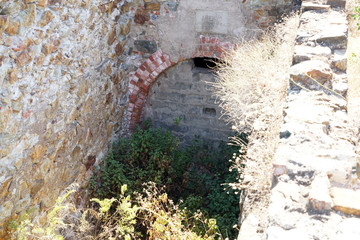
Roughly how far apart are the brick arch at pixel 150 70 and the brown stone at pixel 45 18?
7.63 feet

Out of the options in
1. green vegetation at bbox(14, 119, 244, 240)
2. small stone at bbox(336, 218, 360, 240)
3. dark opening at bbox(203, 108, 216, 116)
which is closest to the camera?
small stone at bbox(336, 218, 360, 240)

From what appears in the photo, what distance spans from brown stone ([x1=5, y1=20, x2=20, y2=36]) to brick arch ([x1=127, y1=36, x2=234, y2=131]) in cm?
281

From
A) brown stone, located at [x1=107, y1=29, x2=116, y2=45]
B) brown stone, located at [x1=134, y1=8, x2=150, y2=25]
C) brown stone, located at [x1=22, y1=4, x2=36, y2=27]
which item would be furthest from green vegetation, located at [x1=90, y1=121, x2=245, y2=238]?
brown stone, located at [x1=22, y1=4, x2=36, y2=27]

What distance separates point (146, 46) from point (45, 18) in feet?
7.81

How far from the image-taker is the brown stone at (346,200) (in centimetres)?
174

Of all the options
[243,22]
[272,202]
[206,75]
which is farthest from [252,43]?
[272,202]

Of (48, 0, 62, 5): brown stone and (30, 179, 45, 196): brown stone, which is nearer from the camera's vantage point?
(48, 0, 62, 5): brown stone

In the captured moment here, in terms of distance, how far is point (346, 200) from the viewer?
5.89ft

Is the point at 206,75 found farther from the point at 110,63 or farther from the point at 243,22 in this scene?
the point at 110,63

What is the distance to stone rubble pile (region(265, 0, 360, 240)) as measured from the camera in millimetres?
1713

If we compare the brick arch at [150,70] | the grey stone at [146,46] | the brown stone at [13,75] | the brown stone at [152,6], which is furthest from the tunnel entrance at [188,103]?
the brown stone at [13,75]

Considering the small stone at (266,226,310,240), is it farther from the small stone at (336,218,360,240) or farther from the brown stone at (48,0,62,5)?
the brown stone at (48,0,62,5)

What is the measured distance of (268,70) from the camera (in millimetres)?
3801

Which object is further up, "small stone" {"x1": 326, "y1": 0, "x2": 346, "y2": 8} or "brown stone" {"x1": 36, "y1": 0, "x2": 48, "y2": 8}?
"small stone" {"x1": 326, "y1": 0, "x2": 346, "y2": 8}
